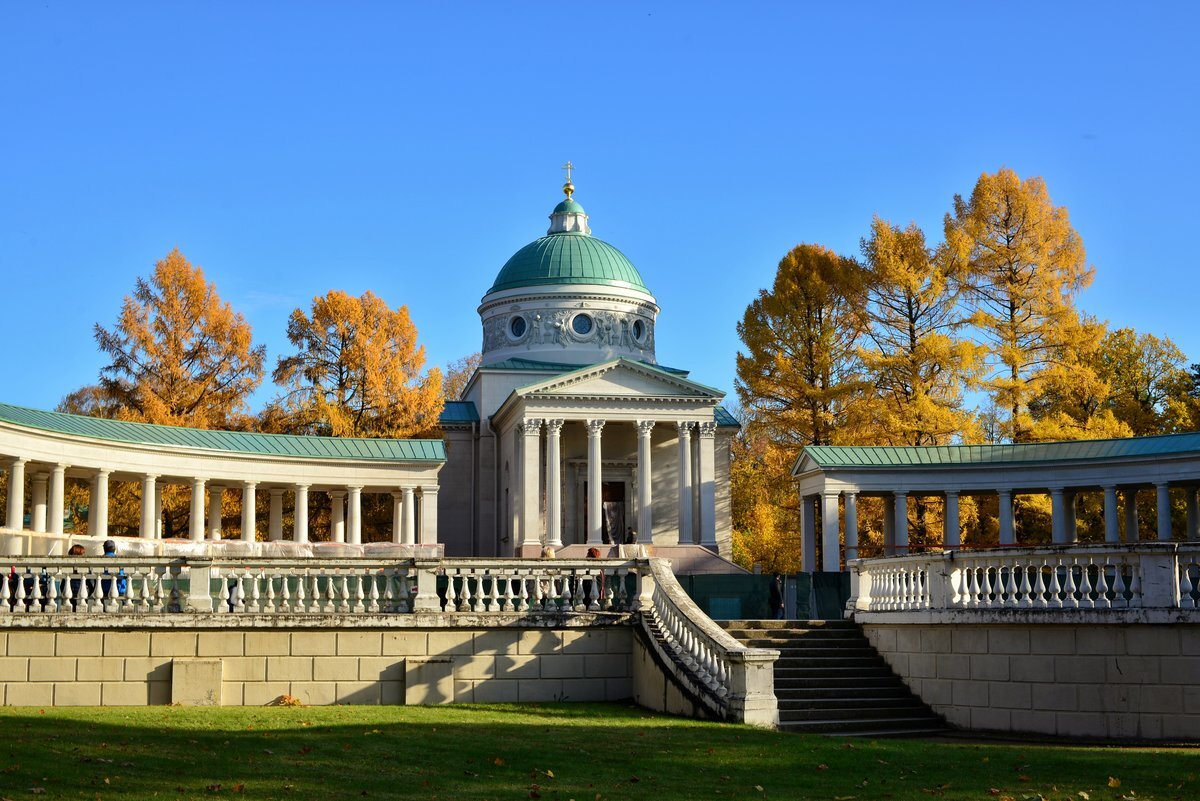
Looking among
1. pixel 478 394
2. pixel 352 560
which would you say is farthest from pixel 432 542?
pixel 352 560

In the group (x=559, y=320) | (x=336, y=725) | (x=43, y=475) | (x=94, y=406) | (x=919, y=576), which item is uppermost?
(x=559, y=320)

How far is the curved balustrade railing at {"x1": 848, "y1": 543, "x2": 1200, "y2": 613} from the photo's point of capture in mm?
20656

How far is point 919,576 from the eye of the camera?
24.1 metres

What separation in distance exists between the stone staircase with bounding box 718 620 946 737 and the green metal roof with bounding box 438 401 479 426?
41851 mm

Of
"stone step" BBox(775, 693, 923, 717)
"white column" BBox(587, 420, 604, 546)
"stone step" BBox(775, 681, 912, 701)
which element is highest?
"white column" BBox(587, 420, 604, 546)

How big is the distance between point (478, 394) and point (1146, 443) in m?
31.0

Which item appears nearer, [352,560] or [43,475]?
[352,560]

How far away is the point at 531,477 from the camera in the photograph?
58.5 metres

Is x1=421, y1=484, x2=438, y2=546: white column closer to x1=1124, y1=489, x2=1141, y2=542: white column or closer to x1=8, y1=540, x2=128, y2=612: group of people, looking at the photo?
x1=1124, y1=489, x2=1141, y2=542: white column

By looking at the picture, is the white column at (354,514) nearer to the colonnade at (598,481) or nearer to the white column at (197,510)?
the white column at (197,510)

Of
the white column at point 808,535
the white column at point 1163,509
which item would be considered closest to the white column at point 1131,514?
the white column at point 1163,509

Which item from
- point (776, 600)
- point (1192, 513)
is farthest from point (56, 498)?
point (1192, 513)

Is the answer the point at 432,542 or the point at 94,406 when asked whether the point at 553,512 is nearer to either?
the point at 432,542

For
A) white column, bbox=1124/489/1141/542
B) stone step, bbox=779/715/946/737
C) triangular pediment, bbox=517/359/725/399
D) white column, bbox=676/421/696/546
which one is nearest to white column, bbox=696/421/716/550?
white column, bbox=676/421/696/546
